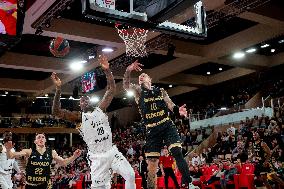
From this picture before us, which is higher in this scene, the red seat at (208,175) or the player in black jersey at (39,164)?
the player in black jersey at (39,164)

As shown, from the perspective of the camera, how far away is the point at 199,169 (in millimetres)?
13438

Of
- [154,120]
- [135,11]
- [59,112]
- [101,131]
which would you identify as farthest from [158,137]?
[135,11]

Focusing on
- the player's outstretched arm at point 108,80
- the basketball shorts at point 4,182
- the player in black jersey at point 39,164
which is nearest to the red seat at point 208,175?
the basketball shorts at point 4,182

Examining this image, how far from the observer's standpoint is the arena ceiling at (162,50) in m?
13.9

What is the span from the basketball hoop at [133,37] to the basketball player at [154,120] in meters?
5.89

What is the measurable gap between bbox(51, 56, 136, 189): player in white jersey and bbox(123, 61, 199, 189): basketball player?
29.6 inches

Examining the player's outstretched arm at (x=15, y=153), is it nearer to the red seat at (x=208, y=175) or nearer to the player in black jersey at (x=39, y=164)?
the player in black jersey at (x=39, y=164)

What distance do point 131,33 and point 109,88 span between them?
7.27m

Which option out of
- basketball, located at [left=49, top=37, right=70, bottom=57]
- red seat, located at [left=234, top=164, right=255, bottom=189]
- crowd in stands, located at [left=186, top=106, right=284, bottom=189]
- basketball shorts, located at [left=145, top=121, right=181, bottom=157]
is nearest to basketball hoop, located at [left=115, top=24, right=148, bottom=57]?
Answer: basketball, located at [left=49, top=37, right=70, bottom=57]

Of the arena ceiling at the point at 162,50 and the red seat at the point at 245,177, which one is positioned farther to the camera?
the arena ceiling at the point at 162,50

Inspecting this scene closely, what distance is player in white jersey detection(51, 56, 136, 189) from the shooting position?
5168 millimetres

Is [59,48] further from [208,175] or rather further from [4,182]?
[208,175]

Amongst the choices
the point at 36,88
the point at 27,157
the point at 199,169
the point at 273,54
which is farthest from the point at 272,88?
the point at 27,157

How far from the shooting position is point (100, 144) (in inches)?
209
